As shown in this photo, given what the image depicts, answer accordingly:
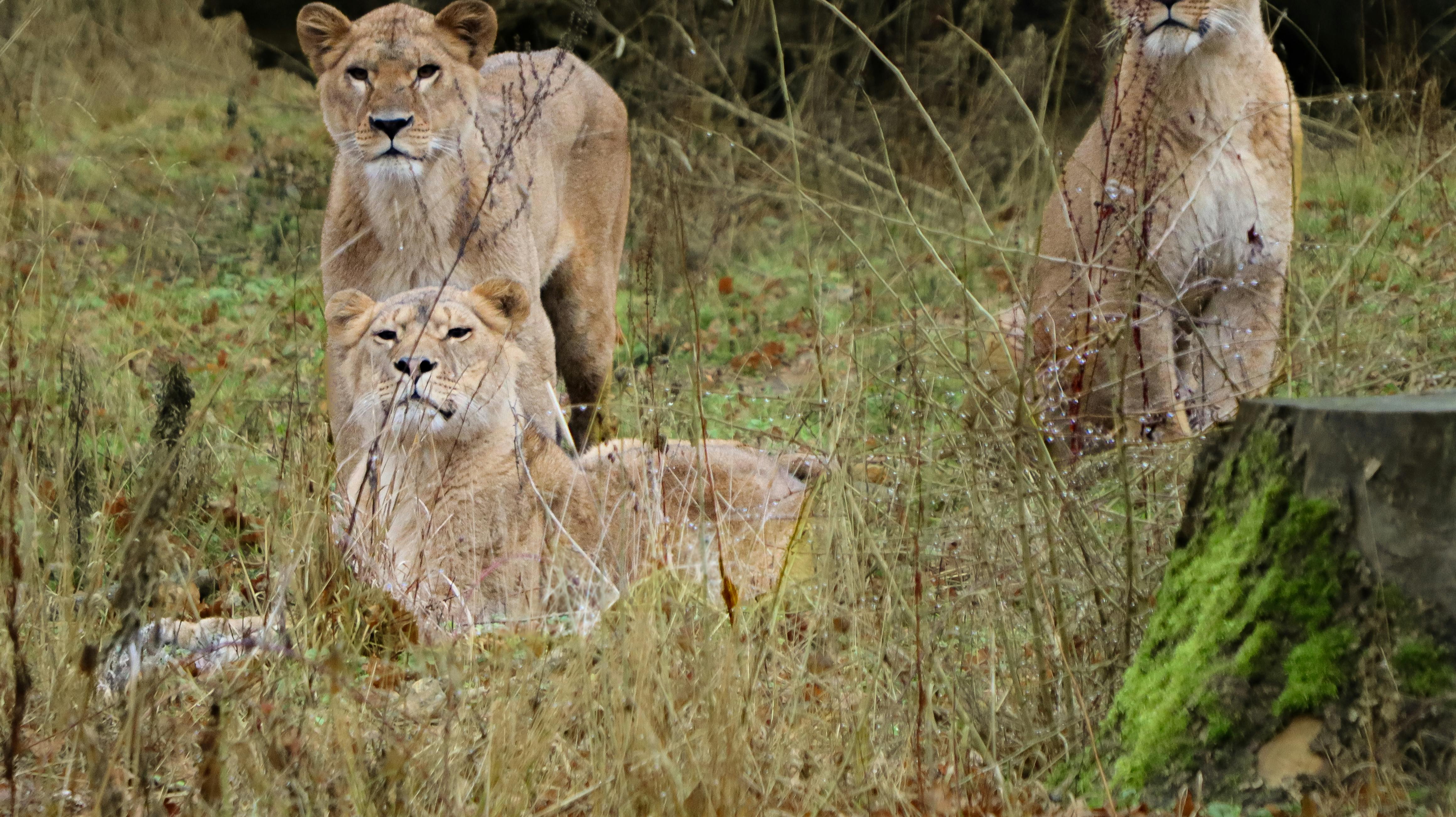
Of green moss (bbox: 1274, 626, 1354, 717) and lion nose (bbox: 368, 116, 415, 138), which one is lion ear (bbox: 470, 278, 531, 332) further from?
green moss (bbox: 1274, 626, 1354, 717)

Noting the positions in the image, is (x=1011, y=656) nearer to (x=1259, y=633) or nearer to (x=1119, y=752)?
(x=1119, y=752)

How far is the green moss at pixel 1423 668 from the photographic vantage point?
2.25 metres

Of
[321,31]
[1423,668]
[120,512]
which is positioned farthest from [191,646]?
[1423,668]

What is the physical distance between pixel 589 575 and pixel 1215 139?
1898 millimetres

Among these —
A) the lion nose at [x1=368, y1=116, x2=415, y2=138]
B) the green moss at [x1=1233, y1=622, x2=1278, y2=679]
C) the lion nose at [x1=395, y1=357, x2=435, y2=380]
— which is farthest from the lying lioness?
the green moss at [x1=1233, y1=622, x2=1278, y2=679]

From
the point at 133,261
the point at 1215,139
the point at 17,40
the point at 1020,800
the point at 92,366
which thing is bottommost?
the point at 1020,800

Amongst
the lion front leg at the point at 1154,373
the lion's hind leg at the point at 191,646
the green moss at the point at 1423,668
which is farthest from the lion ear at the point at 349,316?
the green moss at the point at 1423,668

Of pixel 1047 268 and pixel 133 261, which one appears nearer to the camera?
pixel 1047 268

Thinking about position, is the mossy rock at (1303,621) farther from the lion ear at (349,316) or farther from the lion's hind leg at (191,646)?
the lion ear at (349,316)

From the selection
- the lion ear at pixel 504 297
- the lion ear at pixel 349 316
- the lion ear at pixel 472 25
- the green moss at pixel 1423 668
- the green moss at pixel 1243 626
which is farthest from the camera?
the lion ear at pixel 472 25

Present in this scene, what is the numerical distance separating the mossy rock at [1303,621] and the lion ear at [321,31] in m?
3.30

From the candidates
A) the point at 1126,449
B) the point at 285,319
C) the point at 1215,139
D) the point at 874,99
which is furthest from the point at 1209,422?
the point at 874,99

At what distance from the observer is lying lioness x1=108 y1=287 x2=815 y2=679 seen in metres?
3.86

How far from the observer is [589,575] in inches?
148
